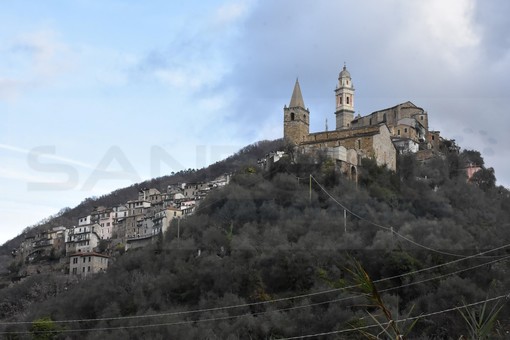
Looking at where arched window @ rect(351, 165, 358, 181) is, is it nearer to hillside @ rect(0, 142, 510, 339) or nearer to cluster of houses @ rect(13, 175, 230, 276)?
hillside @ rect(0, 142, 510, 339)

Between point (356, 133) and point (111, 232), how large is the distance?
35.8 metres

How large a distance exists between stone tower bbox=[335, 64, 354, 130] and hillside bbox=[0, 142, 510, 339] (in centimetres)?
1562

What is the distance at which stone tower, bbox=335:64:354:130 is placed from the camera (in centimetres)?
7112

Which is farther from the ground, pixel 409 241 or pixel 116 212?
pixel 116 212

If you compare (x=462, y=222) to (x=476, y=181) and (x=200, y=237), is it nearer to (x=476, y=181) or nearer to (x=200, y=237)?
(x=476, y=181)

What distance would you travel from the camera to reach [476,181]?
5894 centimetres

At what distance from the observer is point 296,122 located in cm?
5741

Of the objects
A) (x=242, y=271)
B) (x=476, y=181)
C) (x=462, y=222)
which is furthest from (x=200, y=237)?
(x=476, y=181)

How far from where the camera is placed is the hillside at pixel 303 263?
35188mm

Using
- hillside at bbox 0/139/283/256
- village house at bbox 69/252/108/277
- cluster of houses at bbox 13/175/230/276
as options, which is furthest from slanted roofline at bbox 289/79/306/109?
hillside at bbox 0/139/283/256

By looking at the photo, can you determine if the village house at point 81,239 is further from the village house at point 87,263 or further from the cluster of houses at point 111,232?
the village house at point 87,263

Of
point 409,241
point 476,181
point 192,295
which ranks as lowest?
point 192,295

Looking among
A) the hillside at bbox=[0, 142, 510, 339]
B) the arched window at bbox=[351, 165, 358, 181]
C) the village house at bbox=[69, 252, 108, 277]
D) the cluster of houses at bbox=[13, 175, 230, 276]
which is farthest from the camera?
the cluster of houses at bbox=[13, 175, 230, 276]

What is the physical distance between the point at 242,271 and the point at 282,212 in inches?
286
